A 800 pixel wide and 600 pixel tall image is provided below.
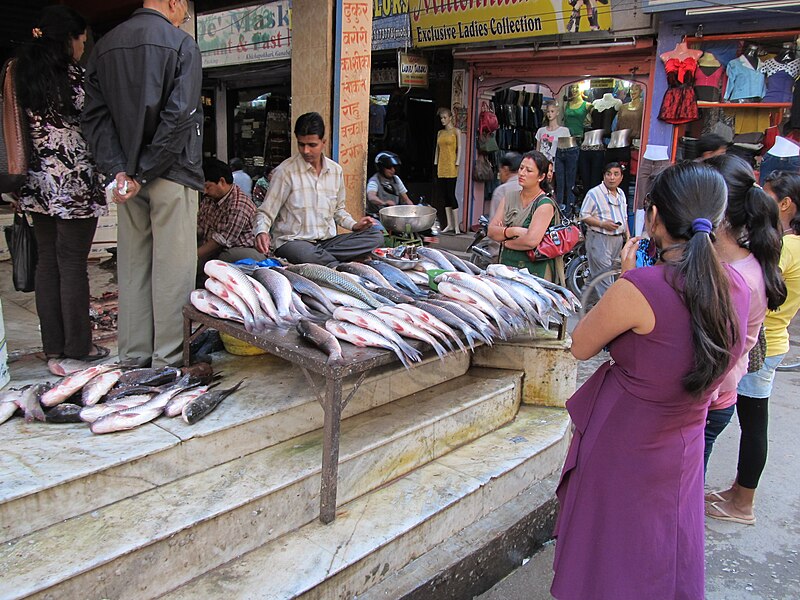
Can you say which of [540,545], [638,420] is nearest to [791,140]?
[540,545]

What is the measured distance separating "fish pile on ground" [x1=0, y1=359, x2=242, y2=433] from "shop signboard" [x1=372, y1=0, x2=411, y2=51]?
33.0 feet

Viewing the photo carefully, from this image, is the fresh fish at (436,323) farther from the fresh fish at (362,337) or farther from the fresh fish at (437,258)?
the fresh fish at (437,258)

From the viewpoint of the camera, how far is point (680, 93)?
9094 millimetres

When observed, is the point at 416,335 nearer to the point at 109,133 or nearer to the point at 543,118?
the point at 109,133

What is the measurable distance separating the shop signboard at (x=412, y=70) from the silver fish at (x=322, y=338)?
969 cm

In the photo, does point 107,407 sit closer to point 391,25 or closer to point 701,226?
point 701,226

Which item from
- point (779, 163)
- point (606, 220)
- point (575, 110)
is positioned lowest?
point (606, 220)

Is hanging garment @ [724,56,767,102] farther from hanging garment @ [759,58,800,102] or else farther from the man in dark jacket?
the man in dark jacket

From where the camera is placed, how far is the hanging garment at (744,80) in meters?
8.59

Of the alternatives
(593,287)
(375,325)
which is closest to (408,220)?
(593,287)

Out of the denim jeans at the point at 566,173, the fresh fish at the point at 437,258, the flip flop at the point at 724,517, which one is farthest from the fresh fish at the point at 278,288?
the denim jeans at the point at 566,173

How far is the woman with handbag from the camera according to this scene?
2.77m

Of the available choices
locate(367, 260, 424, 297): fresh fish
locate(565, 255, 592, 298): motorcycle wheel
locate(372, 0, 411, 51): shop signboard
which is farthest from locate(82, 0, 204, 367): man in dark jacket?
locate(372, 0, 411, 51): shop signboard

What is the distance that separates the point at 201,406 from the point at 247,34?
12718mm
